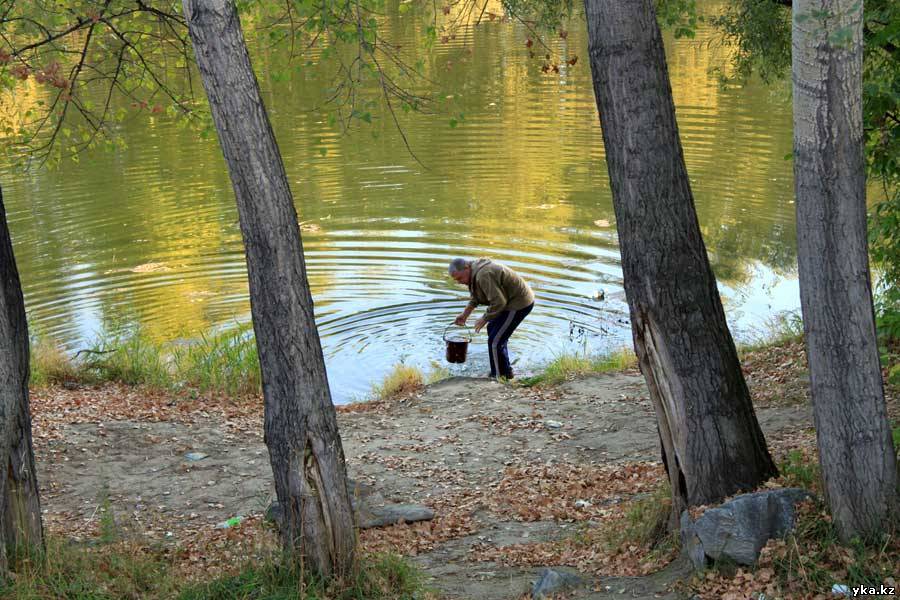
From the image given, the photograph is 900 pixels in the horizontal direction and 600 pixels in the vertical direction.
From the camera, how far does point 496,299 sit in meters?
11.5

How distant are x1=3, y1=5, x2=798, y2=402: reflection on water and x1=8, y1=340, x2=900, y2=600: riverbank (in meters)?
2.26

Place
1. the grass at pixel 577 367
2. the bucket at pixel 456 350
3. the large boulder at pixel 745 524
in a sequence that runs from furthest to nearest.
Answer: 1. the bucket at pixel 456 350
2. the grass at pixel 577 367
3. the large boulder at pixel 745 524

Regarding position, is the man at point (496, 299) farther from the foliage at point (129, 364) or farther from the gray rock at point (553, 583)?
the gray rock at point (553, 583)

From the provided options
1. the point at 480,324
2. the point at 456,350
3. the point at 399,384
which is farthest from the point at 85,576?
the point at 480,324

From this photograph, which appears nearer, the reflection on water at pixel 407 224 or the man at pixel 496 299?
the man at pixel 496 299

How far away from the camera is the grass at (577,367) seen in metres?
11.0

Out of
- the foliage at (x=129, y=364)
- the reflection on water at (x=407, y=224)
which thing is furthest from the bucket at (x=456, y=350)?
the foliage at (x=129, y=364)

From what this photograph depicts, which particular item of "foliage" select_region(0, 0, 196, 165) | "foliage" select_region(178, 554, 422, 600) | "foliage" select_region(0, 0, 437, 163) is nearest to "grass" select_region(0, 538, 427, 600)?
"foliage" select_region(178, 554, 422, 600)

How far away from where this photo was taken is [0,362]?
5.27 m

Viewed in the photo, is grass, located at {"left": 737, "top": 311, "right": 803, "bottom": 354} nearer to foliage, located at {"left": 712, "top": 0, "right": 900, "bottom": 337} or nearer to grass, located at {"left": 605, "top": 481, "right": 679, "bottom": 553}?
foliage, located at {"left": 712, "top": 0, "right": 900, "bottom": 337}

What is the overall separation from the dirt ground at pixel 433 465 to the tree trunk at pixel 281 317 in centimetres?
89

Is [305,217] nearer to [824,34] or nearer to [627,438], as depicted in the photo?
[627,438]

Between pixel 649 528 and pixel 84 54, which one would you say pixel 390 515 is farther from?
pixel 84 54

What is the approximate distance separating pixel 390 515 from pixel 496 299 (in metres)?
4.62
